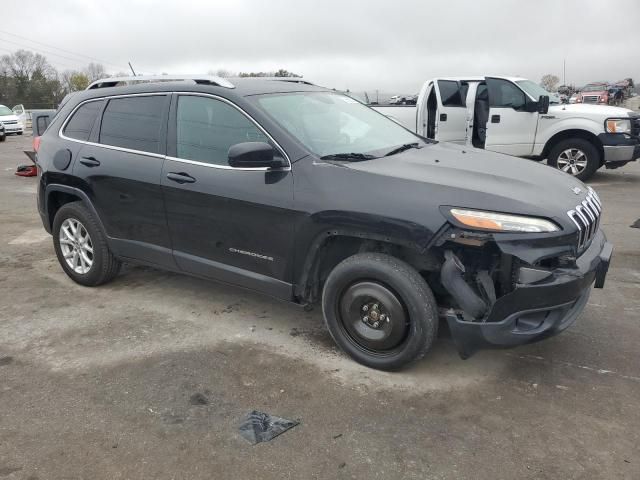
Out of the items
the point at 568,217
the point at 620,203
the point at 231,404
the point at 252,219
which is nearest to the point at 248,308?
the point at 252,219

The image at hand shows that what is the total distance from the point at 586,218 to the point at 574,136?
6.96 m

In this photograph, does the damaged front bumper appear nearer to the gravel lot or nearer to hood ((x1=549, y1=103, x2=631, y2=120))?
the gravel lot

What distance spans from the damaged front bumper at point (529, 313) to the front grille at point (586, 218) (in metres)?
0.12

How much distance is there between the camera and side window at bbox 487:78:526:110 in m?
9.41

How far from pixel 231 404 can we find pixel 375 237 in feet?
4.05

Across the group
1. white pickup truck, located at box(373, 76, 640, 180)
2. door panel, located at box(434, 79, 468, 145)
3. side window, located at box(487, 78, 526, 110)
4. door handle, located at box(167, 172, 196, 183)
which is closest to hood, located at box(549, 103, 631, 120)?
white pickup truck, located at box(373, 76, 640, 180)

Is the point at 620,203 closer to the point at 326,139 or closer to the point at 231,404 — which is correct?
the point at 326,139

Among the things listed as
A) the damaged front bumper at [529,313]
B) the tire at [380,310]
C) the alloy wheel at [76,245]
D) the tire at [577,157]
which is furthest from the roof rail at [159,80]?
the tire at [577,157]

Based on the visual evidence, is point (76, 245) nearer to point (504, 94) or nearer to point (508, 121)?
point (508, 121)

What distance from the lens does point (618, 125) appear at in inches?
348

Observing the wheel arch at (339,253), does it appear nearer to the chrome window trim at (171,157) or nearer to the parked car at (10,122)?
the chrome window trim at (171,157)

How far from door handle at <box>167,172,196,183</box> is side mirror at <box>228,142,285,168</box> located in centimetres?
53

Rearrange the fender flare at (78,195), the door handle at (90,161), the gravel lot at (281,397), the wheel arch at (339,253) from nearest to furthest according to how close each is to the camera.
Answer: the gravel lot at (281,397)
the wheel arch at (339,253)
the door handle at (90,161)
the fender flare at (78,195)

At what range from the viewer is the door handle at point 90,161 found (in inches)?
168
